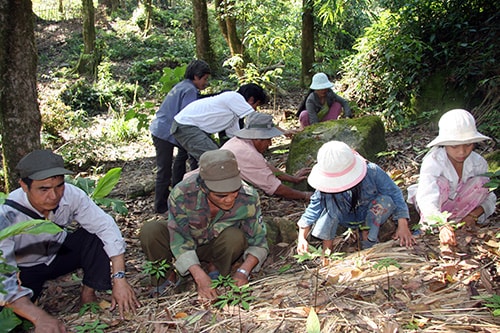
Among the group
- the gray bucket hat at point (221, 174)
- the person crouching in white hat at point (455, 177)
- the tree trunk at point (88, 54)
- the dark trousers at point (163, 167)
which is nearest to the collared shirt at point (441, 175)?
the person crouching in white hat at point (455, 177)

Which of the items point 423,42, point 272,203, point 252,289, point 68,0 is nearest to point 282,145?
point 272,203

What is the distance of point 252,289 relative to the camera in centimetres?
313

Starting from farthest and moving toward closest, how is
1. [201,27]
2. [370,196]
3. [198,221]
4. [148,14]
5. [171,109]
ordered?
[148,14] → [201,27] → [171,109] → [370,196] → [198,221]

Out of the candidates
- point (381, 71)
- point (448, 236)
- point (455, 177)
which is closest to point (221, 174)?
point (448, 236)

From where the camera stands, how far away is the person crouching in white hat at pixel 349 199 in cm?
328

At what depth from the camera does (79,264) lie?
350 centimetres

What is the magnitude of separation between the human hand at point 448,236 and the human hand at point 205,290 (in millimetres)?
1622

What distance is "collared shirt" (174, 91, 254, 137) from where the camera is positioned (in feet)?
16.1

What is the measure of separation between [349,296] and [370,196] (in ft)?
3.23

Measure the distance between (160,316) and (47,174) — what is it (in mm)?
1209

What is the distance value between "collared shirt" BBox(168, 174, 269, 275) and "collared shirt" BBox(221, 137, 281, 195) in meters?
1.02

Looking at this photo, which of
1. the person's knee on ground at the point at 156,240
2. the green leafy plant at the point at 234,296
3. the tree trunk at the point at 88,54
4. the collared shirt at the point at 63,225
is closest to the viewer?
the green leafy plant at the point at 234,296

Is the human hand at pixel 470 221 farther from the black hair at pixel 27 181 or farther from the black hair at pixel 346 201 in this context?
the black hair at pixel 27 181

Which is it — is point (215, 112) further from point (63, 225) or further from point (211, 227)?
point (63, 225)
